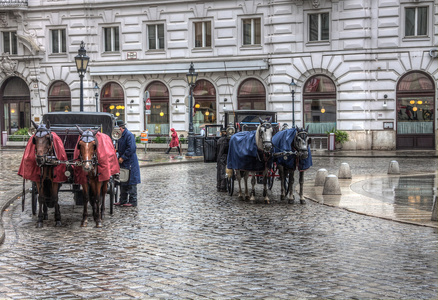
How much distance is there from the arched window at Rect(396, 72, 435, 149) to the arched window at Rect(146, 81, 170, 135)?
1471 centimetres

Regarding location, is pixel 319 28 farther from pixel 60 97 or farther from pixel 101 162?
pixel 101 162

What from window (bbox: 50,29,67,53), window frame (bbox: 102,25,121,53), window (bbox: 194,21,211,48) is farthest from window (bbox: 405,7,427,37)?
window (bbox: 50,29,67,53)

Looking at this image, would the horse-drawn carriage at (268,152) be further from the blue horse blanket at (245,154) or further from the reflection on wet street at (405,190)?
the reflection on wet street at (405,190)

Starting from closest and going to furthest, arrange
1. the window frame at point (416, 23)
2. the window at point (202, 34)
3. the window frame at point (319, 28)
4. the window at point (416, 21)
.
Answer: the window frame at point (416, 23), the window at point (416, 21), the window frame at point (319, 28), the window at point (202, 34)

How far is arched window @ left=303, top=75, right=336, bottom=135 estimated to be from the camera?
3747cm

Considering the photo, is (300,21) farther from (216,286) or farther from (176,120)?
(216,286)

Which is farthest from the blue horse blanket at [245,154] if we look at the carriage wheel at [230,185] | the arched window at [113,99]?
the arched window at [113,99]

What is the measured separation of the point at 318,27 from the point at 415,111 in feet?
24.7

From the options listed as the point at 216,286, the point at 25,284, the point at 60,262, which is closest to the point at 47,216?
the point at 60,262

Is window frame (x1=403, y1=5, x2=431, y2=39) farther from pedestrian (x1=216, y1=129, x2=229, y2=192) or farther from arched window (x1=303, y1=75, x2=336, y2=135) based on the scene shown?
pedestrian (x1=216, y1=129, x2=229, y2=192)

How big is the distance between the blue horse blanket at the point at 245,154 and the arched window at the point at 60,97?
29633 millimetres

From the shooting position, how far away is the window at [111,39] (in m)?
41.9

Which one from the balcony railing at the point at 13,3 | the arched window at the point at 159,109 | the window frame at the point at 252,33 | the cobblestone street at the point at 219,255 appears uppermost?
the balcony railing at the point at 13,3

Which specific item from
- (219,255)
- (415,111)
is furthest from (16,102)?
(219,255)
